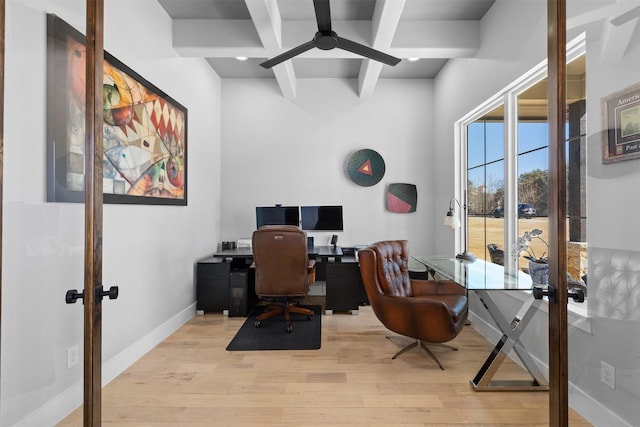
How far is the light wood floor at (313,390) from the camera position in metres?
1.88

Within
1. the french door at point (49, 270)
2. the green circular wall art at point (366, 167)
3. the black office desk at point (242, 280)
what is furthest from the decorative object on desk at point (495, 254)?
the french door at point (49, 270)

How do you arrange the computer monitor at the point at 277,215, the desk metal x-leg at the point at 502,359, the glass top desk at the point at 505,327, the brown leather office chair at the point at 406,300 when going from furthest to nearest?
the computer monitor at the point at 277,215
the brown leather office chair at the point at 406,300
the desk metal x-leg at the point at 502,359
the glass top desk at the point at 505,327

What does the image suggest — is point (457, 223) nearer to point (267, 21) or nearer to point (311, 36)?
point (311, 36)

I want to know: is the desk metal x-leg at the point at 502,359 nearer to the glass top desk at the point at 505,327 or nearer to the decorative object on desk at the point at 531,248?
the glass top desk at the point at 505,327

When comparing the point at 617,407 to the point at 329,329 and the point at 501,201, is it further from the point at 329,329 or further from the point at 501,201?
the point at 329,329

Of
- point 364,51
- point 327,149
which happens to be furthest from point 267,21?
point 327,149

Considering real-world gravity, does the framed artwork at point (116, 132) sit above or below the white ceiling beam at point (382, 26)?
below

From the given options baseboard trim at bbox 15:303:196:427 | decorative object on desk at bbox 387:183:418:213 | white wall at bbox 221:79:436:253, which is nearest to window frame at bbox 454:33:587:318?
white wall at bbox 221:79:436:253

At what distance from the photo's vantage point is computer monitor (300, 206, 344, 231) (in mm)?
4176

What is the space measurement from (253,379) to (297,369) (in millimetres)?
336

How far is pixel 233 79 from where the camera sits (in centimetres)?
436

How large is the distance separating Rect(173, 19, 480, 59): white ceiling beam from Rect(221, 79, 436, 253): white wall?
1228 millimetres

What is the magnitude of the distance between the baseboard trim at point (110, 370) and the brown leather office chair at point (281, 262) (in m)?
0.90

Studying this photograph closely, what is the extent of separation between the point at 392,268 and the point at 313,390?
1.22m
